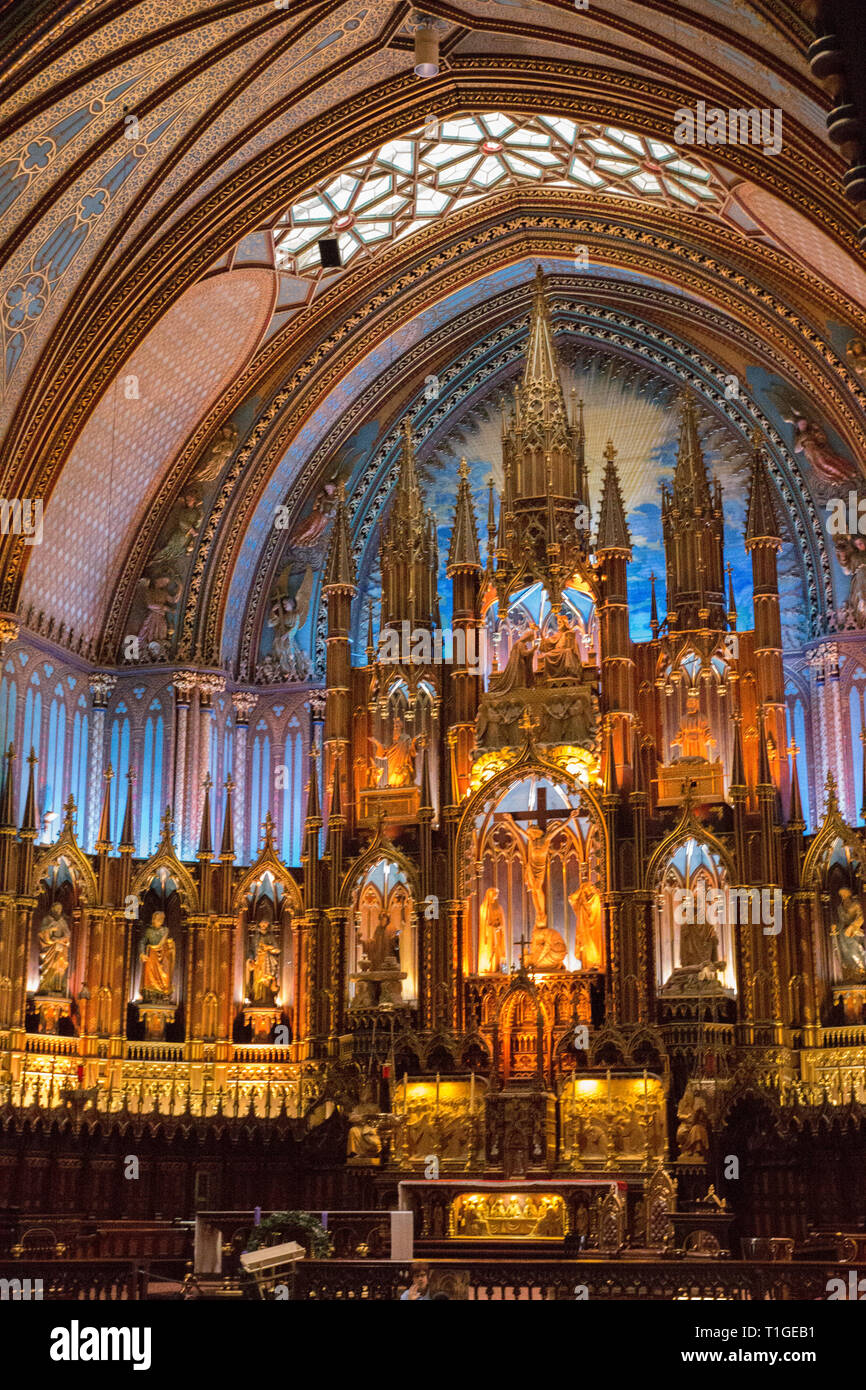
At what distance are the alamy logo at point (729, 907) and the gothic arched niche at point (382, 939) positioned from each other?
4.72m

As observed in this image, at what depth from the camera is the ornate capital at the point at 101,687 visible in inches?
1330

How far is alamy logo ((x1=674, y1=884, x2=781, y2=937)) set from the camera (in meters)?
28.7

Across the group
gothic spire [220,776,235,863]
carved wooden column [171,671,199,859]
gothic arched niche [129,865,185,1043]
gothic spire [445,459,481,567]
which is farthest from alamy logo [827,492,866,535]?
gothic arched niche [129,865,185,1043]

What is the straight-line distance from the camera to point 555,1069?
1157 inches

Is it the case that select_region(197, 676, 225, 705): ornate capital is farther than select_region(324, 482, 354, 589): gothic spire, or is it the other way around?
select_region(197, 676, 225, 705): ornate capital

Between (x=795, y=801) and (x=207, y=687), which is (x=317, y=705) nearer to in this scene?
(x=207, y=687)

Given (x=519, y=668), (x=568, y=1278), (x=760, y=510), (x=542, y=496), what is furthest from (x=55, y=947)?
(x=760, y=510)

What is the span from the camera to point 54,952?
2984 cm

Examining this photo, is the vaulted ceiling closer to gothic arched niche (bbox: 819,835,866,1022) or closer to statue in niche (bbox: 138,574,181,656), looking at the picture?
statue in niche (bbox: 138,574,181,656)

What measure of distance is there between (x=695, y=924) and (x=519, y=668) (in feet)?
19.0

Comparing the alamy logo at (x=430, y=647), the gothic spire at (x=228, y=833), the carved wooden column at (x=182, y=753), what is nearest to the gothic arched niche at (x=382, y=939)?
the gothic spire at (x=228, y=833)

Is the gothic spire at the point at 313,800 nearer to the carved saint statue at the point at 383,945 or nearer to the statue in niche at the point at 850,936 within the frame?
the carved saint statue at the point at 383,945
